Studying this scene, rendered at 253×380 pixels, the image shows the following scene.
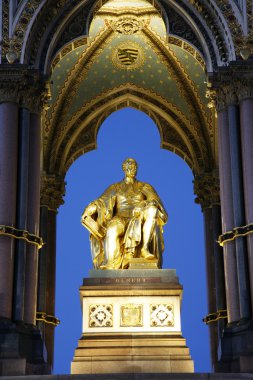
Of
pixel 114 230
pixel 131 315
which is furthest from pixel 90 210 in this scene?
pixel 131 315

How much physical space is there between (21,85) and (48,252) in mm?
5449

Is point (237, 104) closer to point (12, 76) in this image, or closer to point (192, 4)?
point (192, 4)

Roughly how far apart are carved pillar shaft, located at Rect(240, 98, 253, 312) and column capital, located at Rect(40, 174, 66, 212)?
251 inches

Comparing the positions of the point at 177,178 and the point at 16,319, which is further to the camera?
the point at 177,178

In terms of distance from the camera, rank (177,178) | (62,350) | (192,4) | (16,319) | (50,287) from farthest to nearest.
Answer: (62,350) → (177,178) → (50,287) → (192,4) → (16,319)

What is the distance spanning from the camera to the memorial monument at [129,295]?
16953mm

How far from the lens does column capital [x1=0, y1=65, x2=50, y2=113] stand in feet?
58.7

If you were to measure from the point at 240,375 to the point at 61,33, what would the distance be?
8.24 m

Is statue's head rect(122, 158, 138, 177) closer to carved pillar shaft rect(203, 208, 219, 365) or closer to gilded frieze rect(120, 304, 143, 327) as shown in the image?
gilded frieze rect(120, 304, 143, 327)

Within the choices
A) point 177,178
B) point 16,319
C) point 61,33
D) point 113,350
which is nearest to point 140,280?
point 113,350

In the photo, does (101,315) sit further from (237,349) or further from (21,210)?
(237,349)

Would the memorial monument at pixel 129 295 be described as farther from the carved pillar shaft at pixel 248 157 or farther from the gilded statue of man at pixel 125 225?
the carved pillar shaft at pixel 248 157

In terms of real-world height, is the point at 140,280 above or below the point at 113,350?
above

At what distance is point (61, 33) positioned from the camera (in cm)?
1930
